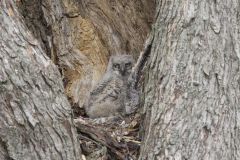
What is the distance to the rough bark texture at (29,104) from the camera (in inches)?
155

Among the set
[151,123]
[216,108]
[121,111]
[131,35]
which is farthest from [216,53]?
[131,35]

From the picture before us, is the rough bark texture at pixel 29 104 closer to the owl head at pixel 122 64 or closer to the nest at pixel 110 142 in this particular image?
the nest at pixel 110 142

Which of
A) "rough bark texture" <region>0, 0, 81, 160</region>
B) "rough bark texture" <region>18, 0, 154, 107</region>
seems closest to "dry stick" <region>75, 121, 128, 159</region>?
"rough bark texture" <region>0, 0, 81, 160</region>

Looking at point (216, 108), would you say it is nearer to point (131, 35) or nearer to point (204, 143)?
point (204, 143)

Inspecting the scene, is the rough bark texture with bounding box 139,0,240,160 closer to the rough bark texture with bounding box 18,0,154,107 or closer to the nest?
the nest

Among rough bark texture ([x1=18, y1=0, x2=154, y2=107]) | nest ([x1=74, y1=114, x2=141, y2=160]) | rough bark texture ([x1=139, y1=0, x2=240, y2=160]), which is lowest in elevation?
nest ([x1=74, y1=114, x2=141, y2=160])

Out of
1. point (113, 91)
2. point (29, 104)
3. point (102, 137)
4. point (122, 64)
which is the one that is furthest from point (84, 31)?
point (29, 104)

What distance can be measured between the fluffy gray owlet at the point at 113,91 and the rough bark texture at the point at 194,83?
177 cm

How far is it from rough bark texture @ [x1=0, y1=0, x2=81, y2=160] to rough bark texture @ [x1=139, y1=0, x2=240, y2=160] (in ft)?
2.48

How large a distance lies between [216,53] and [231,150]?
34.2 inches

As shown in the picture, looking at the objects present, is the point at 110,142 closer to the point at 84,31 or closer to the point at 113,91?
the point at 113,91

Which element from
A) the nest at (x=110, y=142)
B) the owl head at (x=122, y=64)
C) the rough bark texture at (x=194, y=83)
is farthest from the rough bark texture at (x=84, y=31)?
the rough bark texture at (x=194, y=83)

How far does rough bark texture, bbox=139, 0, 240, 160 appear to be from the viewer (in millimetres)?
4320

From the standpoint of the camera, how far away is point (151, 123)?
4562 mm
